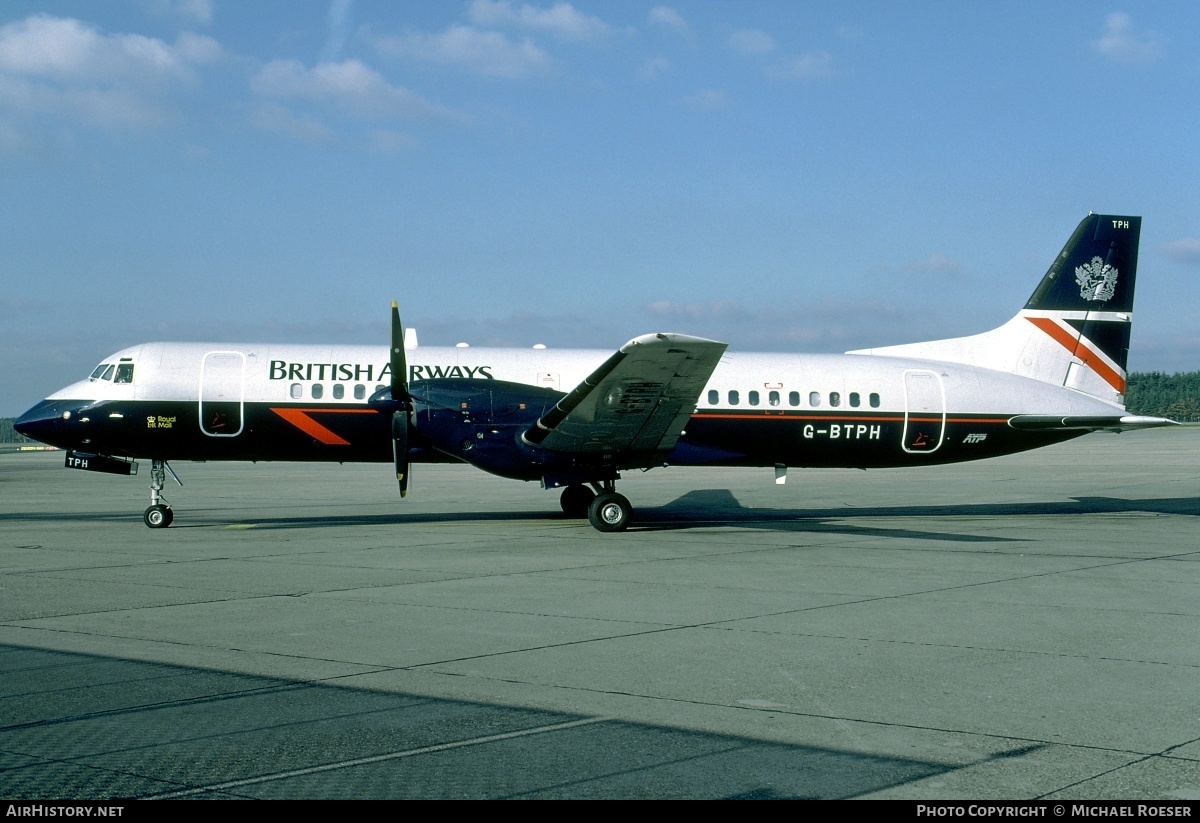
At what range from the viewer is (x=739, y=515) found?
2281 centimetres

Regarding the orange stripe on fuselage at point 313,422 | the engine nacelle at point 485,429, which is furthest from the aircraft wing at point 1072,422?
the orange stripe on fuselage at point 313,422

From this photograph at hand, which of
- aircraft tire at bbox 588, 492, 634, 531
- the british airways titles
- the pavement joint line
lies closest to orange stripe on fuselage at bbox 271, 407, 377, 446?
the british airways titles

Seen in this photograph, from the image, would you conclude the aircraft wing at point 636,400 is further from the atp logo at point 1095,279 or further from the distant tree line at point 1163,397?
the distant tree line at point 1163,397

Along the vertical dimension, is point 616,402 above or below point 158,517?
above

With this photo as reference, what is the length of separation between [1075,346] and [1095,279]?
1533 mm

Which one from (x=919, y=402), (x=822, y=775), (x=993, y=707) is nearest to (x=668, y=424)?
(x=919, y=402)

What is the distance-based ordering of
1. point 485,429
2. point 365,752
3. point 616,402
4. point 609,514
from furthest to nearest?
point 609,514 < point 485,429 < point 616,402 < point 365,752

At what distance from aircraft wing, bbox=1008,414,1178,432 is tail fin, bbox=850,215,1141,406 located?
1.24 m

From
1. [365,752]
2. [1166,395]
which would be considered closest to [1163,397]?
[1166,395]

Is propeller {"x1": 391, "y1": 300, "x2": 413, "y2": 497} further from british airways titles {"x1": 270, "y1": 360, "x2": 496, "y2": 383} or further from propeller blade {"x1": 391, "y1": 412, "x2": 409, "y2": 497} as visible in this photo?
british airways titles {"x1": 270, "y1": 360, "x2": 496, "y2": 383}

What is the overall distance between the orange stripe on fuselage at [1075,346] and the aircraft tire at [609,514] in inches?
425

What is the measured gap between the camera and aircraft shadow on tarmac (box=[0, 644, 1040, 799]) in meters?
5.18

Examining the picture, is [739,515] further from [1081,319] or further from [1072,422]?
[1081,319]

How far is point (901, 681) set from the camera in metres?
7.51
